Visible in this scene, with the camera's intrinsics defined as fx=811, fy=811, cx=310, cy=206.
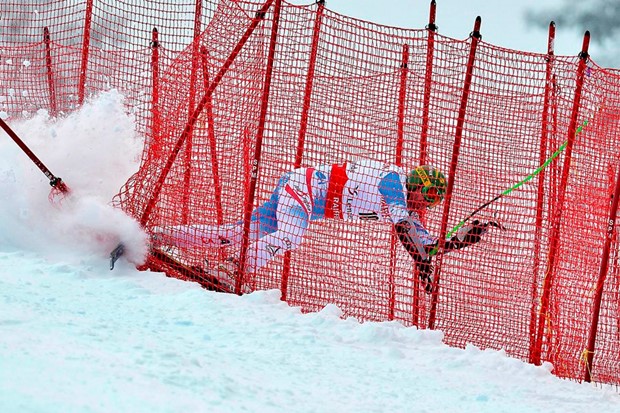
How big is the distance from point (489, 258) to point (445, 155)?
3.34 feet

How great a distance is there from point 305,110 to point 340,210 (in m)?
1.03

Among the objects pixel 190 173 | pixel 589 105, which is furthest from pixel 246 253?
pixel 589 105

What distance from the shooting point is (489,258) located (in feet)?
24.2

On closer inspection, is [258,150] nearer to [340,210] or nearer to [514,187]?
[340,210]

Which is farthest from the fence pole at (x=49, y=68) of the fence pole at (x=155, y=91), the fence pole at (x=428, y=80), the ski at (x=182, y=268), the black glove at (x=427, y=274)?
the black glove at (x=427, y=274)

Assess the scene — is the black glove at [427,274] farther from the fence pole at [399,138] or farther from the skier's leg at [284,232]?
the skier's leg at [284,232]

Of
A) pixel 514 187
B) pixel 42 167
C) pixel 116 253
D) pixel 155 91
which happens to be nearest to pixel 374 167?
pixel 514 187

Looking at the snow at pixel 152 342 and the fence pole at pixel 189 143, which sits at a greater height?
the fence pole at pixel 189 143

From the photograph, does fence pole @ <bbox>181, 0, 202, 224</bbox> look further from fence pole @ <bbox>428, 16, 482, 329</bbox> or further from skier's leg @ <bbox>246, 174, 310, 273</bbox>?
fence pole @ <bbox>428, 16, 482, 329</bbox>

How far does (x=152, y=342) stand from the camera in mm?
4996

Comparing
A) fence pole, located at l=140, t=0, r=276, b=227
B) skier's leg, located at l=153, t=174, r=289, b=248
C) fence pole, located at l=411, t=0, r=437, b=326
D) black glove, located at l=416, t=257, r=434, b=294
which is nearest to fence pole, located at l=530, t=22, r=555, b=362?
black glove, located at l=416, t=257, r=434, b=294

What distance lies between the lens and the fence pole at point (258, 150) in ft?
23.4

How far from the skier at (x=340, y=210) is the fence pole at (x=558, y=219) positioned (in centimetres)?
63

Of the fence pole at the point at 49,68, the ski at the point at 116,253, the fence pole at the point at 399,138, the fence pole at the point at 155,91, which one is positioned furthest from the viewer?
the fence pole at the point at 49,68
